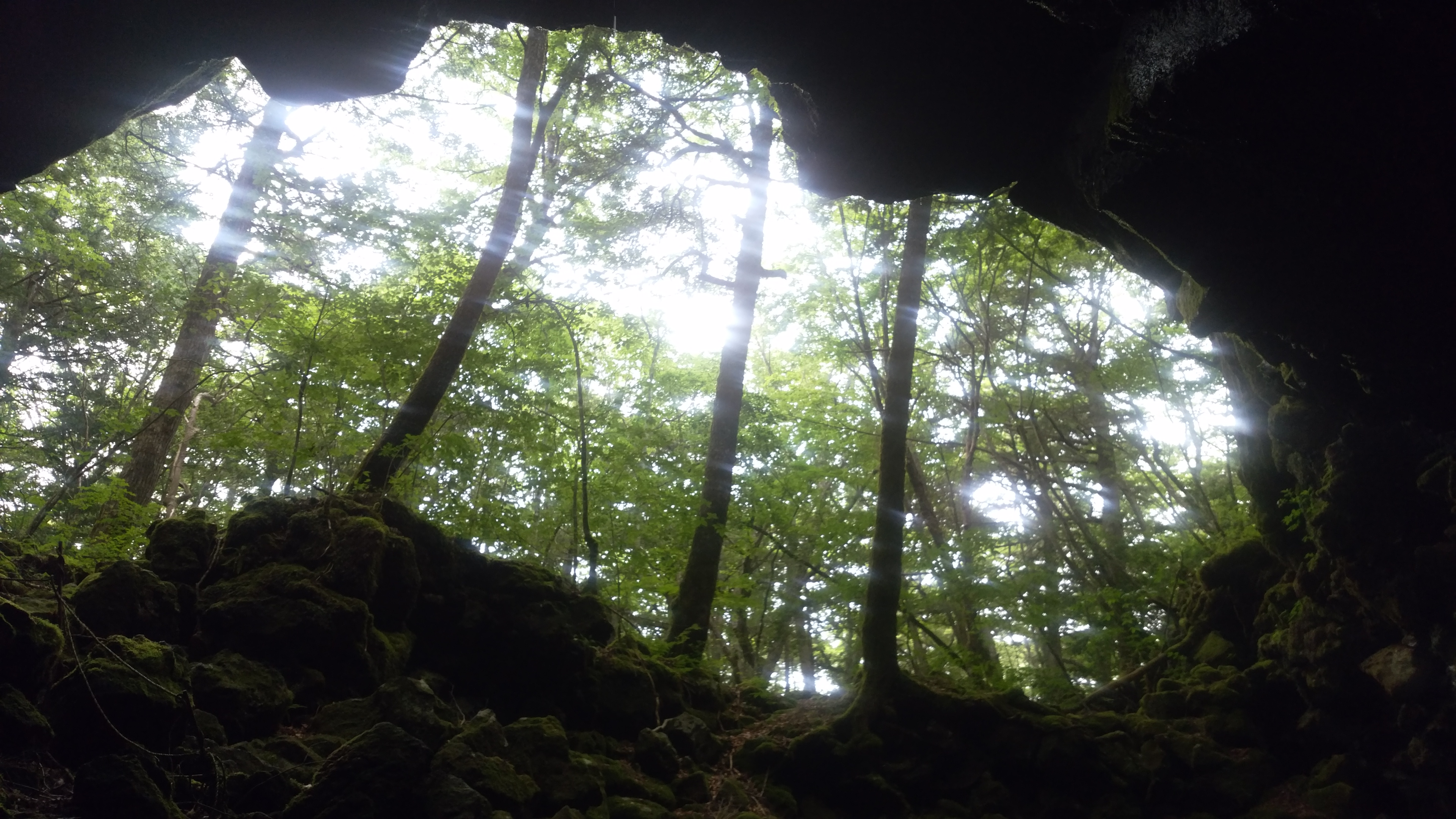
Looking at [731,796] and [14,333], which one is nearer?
[731,796]

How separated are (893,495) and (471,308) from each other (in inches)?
235

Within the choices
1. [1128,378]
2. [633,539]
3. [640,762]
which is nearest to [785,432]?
[633,539]

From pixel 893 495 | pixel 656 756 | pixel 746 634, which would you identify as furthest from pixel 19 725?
pixel 746 634

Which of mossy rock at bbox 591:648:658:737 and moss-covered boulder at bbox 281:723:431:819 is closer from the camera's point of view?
moss-covered boulder at bbox 281:723:431:819

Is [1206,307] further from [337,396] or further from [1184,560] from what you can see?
[337,396]

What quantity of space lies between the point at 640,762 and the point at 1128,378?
10.6 metres

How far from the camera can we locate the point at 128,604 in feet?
16.5

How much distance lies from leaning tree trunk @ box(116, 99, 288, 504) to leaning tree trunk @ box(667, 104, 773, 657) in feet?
19.5

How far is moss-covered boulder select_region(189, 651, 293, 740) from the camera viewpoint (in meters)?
4.69

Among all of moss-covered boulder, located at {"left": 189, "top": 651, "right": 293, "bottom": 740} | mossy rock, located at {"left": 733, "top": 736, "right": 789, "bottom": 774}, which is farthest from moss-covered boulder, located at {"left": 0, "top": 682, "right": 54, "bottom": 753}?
mossy rock, located at {"left": 733, "top": 736, "right": 789, "bottom": 774}

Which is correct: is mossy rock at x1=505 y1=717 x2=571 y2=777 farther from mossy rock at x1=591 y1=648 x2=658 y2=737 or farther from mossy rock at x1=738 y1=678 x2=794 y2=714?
mossy rock at x1=738 y1=678 x2=794 y2=714

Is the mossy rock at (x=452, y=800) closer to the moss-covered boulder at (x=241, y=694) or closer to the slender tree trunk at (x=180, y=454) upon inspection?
the moss-covered boulder at (x=241, y=694)

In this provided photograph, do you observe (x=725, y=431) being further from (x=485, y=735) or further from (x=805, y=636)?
(x=805, y=636)

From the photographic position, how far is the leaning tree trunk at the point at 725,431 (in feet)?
31.1
